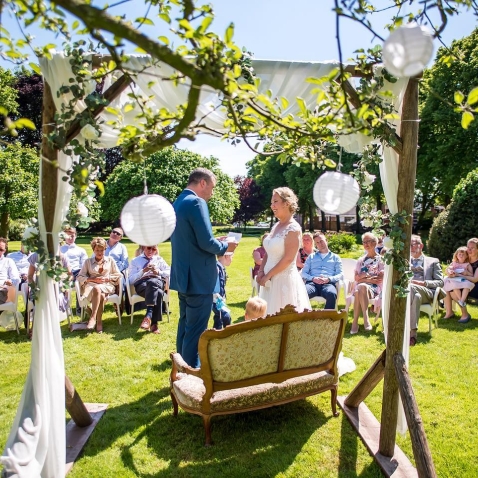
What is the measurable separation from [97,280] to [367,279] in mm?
4429

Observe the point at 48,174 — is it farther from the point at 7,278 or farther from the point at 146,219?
the point at 7,278

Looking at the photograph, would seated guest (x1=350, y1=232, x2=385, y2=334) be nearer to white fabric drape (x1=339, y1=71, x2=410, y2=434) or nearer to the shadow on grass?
the shadow on grass

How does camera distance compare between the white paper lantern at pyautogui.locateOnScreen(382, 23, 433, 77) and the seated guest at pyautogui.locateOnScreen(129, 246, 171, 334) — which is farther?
the seated guest at pyautogui.locateOnScreen(129, 246, 171, 334)

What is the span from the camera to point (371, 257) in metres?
6.83

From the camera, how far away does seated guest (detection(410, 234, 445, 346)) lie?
20.2 feet

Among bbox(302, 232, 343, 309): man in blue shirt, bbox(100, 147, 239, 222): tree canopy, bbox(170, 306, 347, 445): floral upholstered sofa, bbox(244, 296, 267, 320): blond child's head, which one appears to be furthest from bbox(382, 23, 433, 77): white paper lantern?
bbox(100, 147, 239, 222): tree canopy

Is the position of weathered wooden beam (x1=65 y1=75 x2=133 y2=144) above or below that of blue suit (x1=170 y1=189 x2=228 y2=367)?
above

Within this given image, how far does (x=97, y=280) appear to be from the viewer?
6934mm

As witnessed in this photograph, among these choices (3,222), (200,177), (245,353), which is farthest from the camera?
(3,222)

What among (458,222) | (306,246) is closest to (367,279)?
(306,246)

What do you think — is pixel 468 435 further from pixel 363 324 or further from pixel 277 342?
pixel 363 324

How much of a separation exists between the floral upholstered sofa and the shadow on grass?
0.18m

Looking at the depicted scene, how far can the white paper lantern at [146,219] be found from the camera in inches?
102

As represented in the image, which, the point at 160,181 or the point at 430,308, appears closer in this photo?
the point at 430,308
